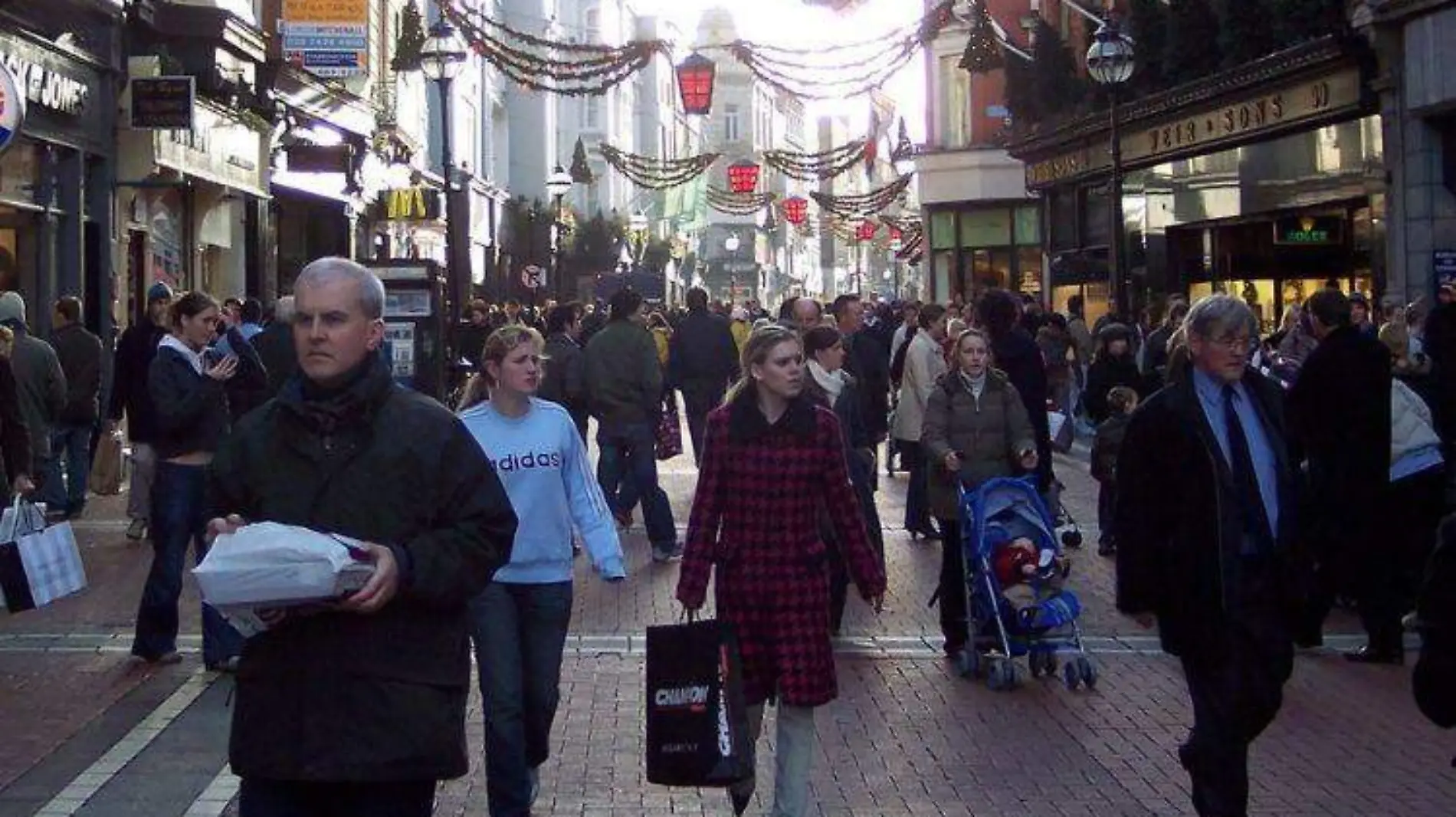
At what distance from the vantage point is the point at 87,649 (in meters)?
11.4

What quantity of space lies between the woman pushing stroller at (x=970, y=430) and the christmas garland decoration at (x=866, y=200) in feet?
111

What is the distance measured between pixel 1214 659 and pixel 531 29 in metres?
61.1

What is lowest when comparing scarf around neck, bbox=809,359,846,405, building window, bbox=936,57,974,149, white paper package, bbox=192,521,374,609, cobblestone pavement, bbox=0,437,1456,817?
cobblestone pavement, bbox=0,437,1456,817

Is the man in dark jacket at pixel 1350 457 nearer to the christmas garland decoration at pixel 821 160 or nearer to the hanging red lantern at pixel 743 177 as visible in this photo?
the christmas garland decoration at pixel 821 160

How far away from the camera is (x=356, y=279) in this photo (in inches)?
181

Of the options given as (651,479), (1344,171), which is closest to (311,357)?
(651,479)

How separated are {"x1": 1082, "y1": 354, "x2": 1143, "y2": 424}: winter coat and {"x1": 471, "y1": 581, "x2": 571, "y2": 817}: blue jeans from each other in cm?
890

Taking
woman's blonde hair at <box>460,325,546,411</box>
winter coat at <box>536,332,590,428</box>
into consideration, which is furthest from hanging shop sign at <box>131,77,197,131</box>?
woman's blonde hair at <box>460,325,546,411</box>

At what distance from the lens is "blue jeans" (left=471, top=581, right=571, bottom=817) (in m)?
7.06

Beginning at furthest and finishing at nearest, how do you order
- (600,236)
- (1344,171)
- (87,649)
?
(600,236)
(1344,171)
(87,649)

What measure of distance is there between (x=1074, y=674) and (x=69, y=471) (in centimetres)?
1110

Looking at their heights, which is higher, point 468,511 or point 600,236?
point 600,236

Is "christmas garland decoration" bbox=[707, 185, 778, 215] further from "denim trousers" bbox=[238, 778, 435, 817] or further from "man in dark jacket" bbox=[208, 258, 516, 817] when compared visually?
"denim trousers" bbox=[238, 778, 435, 817]

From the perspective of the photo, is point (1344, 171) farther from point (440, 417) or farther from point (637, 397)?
point (440, 417)
